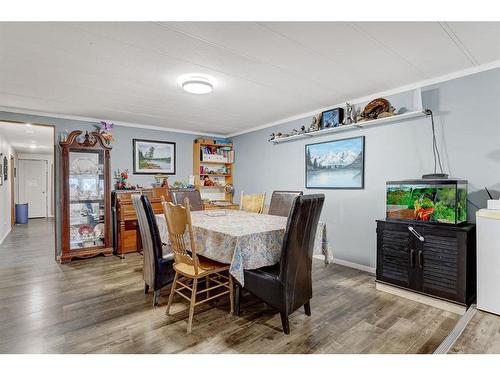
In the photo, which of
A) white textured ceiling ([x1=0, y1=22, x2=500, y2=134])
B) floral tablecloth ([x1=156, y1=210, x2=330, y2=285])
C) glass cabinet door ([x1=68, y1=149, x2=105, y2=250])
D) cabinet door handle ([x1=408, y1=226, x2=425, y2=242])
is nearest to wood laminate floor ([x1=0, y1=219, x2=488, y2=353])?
floral tablecloth ([x1=156, y1=210, x2=330, y2=285])

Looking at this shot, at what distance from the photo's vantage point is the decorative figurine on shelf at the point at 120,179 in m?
4.57

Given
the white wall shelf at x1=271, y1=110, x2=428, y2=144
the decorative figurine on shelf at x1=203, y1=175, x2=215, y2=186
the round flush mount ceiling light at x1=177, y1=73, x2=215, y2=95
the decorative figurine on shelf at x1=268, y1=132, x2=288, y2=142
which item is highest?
the round flush mount ceiling light at x1=177, y1=73, x2=215, y2=95

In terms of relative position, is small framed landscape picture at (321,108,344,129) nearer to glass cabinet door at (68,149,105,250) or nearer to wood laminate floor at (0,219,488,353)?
wood laminate floor at (0,219,488,353)

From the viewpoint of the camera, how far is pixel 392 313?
7.78 feet

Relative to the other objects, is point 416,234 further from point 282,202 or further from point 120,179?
point 120,179

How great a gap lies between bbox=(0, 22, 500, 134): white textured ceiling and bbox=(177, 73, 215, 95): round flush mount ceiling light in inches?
4.0

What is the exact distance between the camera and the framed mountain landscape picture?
3.56 meters

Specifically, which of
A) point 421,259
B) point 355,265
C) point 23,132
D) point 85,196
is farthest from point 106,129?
point 421,259

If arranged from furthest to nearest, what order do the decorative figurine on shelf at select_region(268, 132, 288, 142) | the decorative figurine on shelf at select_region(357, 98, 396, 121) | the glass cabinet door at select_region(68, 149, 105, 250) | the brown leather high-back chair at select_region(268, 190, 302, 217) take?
the decorative figurine on shelf at select_region(268, 132, 288, 142), the glass cabinet door at select_region(68, 149, 105, 250), the brown leather high-back chair at select_region(268, 190, 302, 217), the decorative figurine on shelf at select_region(357, 98, 396, 121)

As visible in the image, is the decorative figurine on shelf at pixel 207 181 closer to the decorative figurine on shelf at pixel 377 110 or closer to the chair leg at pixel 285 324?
the decorative figurine on shelf at pixel 377 110

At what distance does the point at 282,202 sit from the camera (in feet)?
11.2

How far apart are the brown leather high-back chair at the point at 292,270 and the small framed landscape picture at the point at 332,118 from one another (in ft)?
6.19

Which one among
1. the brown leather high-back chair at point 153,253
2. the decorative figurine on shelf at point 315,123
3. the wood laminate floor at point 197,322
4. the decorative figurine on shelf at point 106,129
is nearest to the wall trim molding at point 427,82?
the decorative figurine on shelf at point 315,123

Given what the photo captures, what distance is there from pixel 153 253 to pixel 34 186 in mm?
9017
